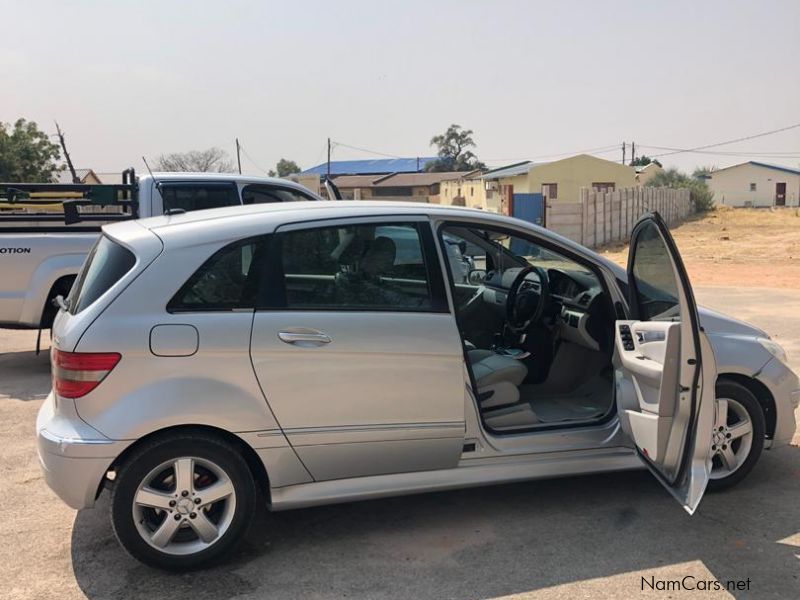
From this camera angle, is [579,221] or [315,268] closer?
[315,268]

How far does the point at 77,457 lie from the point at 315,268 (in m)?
1.39

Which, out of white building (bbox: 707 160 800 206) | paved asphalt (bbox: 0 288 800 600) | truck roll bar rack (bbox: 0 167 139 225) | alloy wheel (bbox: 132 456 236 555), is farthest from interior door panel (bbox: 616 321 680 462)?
white building (bbox: 707 160 800 206)

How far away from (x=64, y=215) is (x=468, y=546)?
5.81 m

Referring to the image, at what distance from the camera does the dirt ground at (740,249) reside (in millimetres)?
17203

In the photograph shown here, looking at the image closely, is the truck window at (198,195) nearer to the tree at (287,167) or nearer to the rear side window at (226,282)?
the rear side window at (226,282)

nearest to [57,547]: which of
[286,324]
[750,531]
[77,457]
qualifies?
[77,457]

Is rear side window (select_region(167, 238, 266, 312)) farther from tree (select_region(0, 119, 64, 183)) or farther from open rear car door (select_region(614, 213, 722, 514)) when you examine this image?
tree (select_region(0, 119, 64, 183))

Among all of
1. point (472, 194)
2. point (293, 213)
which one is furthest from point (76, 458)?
point (472, 194)

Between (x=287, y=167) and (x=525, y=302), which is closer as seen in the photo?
(x=525, y=302)

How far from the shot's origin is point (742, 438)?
4.36 m

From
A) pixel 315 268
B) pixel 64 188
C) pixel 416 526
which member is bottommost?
pixel 416 526

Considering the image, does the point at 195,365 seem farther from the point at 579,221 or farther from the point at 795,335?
the point at 579,221

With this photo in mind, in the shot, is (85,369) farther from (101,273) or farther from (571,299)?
(571,299)

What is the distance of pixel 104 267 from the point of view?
3.68 m
